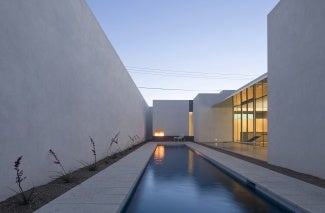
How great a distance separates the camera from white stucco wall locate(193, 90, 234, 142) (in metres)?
25.7

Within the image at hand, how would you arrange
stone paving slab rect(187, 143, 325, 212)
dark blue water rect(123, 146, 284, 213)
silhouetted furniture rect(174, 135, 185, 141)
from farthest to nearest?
silhouetted furniture rect(174, 135, 185, 141) → dark blue water rect(123, 146, 284, 213) → stone paving slab rect(187, 143, 325, 212)

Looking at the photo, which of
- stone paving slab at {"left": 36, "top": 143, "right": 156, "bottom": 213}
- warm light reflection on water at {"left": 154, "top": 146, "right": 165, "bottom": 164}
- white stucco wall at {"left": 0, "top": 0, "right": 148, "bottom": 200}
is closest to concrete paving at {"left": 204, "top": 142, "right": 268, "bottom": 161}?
warm light reflection on water at {"left": 154, "top": 146, "right": 165, "bottom": 164}

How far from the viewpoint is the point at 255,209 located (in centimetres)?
517

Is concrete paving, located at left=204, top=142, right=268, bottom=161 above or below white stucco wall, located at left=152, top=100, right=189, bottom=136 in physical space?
below

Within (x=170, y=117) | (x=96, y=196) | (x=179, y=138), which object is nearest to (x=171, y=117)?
(x=170, y=117)

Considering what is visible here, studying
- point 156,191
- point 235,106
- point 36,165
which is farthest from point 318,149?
point 235,106

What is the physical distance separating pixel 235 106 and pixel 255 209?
62.5 feet

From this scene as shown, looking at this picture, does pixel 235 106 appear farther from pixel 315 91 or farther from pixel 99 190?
pixel 99 190

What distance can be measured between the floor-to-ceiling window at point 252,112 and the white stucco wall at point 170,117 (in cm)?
683

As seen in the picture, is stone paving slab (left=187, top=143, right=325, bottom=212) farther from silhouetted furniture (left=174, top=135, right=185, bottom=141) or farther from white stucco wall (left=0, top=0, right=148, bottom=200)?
silhouetted furniture (left=174, top=135, right=185, bottom=141)

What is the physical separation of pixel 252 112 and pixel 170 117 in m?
10.4

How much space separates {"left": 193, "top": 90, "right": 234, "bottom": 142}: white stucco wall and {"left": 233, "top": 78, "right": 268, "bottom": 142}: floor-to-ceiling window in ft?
3.01

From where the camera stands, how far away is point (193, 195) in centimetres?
619

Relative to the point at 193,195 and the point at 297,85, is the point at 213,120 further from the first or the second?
the point at 193,195
